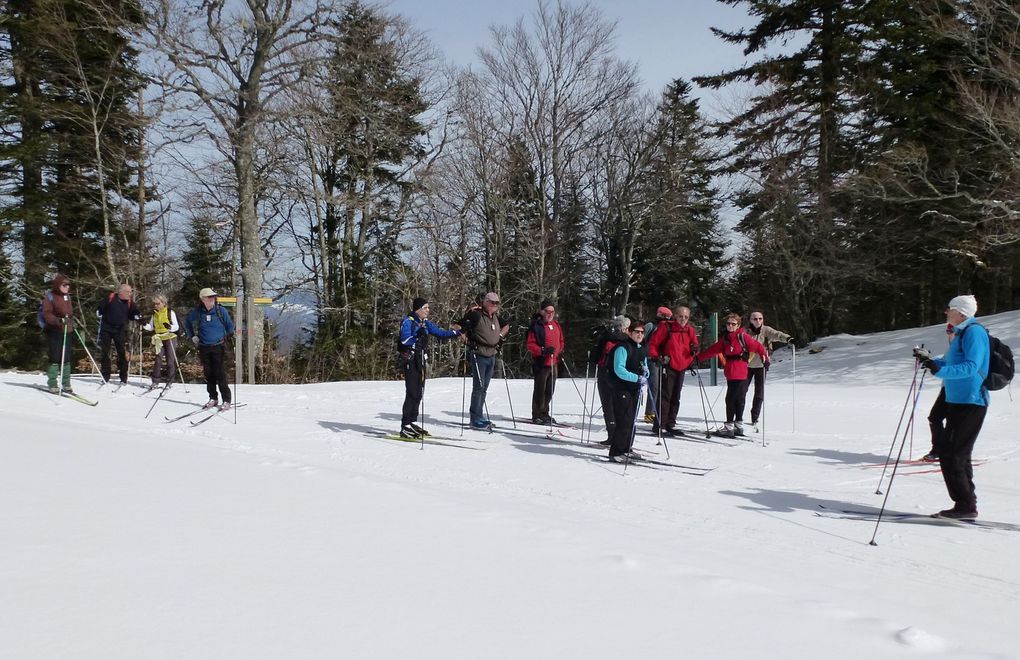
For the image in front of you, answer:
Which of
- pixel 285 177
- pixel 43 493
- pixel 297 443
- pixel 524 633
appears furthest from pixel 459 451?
pixel 285 177

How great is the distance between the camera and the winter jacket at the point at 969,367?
18.0 ft

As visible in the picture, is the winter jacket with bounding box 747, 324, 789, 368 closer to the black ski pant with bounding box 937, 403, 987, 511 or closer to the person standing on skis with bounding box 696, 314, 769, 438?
the person standing on skis with bounding box 696, 314, 769, 438

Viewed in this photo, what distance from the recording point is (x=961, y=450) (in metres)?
5.58

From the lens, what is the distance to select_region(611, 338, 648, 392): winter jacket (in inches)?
303

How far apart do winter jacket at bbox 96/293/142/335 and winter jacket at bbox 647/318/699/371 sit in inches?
354

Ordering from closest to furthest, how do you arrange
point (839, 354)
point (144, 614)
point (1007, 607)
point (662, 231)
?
point (144, 614)
point (1007, 607)
point (839, 354)
point (662, 231)

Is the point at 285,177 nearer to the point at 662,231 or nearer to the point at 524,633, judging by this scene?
the point at 662,231

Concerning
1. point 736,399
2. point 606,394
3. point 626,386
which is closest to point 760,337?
point 736,399

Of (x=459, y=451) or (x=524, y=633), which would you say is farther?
(x=459, y=451)

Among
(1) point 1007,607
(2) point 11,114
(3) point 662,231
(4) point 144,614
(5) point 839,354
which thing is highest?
(2) point 11,114

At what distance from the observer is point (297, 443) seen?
29.2 ft

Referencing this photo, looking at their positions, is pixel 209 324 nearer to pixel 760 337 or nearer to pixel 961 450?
pixel 760 337

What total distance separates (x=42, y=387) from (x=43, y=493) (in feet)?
29.5

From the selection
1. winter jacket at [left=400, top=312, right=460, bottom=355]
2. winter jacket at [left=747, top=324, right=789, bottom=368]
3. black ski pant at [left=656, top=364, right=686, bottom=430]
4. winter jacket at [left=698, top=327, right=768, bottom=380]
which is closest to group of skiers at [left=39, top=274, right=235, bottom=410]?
winter jacket at [left=400, top=312, right=460, bottom=355]
